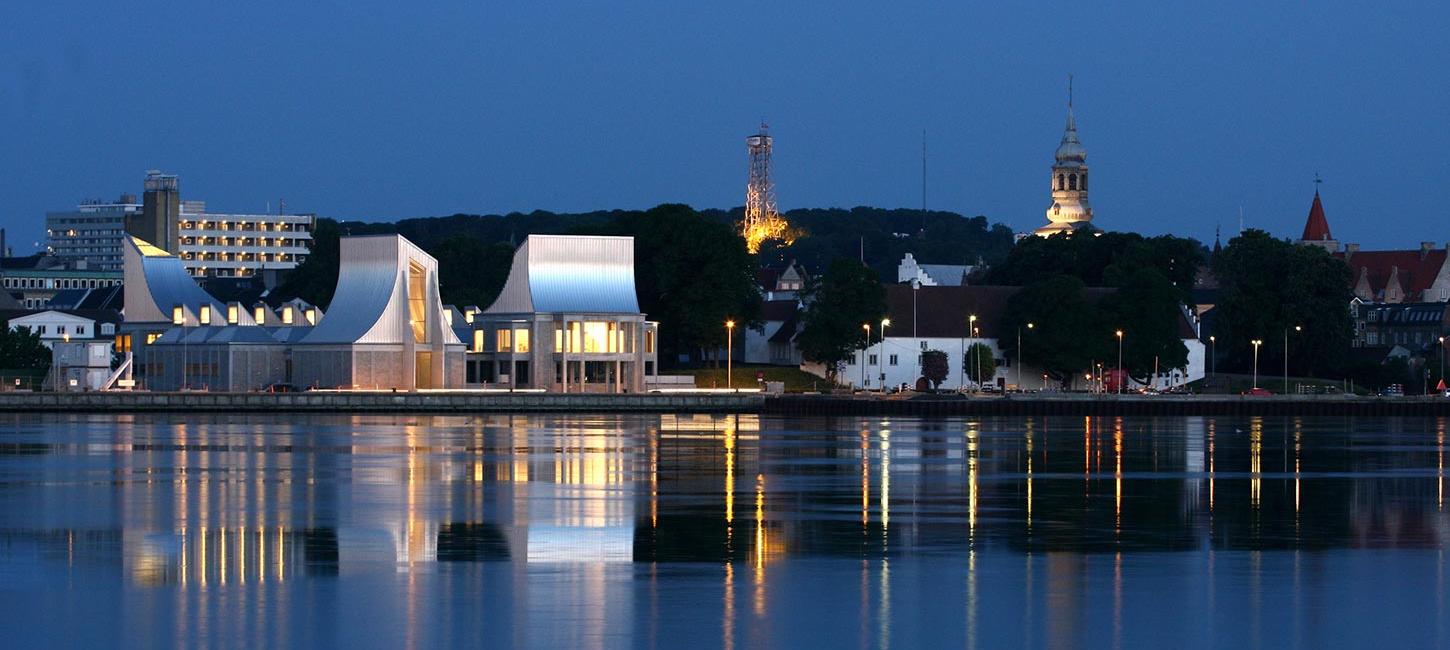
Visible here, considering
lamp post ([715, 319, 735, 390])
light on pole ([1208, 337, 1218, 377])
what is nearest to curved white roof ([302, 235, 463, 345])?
lamp post ([715, 319, 735, 390])

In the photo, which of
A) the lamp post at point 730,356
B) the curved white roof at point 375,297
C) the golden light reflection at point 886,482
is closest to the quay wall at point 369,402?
the curved white roof at point 375,297

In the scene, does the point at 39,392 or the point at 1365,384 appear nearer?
the point at 39,392

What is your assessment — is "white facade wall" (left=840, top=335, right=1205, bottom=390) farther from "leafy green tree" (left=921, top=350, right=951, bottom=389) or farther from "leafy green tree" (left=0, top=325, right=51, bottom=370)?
"leafy green tree" (left=0, top=325, right=51, bottom=370)

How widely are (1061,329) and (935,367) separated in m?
5.69

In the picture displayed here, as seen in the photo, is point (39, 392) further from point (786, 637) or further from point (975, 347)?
point (786, 637)

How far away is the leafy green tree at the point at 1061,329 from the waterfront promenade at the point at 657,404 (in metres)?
7.90

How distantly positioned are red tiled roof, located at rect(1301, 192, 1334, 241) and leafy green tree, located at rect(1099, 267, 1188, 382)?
257 ft

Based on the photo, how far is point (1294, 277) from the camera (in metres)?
92.6

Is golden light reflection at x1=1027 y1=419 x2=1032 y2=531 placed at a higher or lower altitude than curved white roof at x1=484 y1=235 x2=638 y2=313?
lower

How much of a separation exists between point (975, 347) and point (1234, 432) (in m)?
30.9

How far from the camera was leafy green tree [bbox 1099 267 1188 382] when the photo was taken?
8712 centimetres

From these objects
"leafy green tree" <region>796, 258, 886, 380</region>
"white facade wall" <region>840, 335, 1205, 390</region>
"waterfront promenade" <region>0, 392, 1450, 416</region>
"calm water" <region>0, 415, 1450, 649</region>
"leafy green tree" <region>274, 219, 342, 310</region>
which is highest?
"leafy green tree" <region>274, 219, 342, 310</region>

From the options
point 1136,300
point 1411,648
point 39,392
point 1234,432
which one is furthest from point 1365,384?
point 1411,648

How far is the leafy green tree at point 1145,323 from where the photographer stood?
87.1 m
